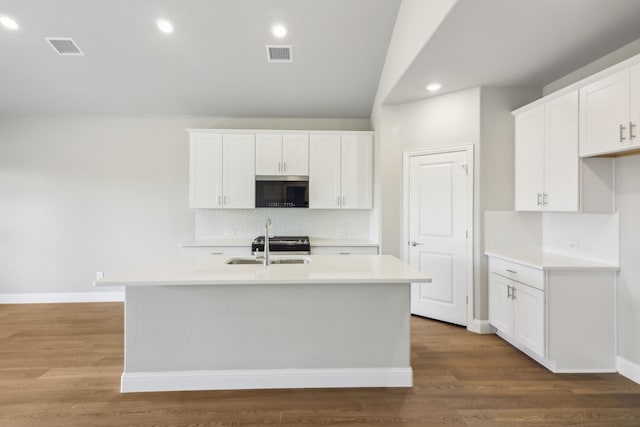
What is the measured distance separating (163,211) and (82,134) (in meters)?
1.59

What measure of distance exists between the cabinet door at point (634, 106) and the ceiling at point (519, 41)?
0.41 meters

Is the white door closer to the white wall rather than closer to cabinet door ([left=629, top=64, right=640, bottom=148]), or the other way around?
cabinet door ([left=629, top=64, right=640, bottom=148])

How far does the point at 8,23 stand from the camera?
11.1 feet

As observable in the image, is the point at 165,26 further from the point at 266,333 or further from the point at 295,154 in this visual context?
the point at 266,333

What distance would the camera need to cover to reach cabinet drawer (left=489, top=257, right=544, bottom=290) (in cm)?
275

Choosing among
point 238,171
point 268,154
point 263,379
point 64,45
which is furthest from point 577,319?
point 64,45

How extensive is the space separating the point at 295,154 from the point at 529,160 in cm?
276

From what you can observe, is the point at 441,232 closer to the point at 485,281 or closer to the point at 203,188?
the point at 485,281

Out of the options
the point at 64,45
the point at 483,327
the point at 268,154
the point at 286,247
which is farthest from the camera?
the point at 268,154

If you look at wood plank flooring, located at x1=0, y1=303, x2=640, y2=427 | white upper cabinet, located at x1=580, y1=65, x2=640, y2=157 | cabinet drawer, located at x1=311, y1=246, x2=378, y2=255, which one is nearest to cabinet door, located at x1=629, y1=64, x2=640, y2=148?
white upper cabinet, located at x1=580, y1=65, x2=640, y2=157

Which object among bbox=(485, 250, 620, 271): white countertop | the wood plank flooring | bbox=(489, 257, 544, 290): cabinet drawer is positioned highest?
bbox=(485, 250, 620, 271): white countertop

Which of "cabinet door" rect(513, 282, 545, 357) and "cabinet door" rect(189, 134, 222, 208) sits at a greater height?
"cabinet door" rect(189, 134, 222, 208)

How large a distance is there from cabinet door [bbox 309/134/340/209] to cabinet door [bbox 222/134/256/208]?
81 centimetres

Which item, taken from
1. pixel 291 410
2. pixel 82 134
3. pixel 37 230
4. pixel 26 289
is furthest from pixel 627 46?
pixel 26 289
